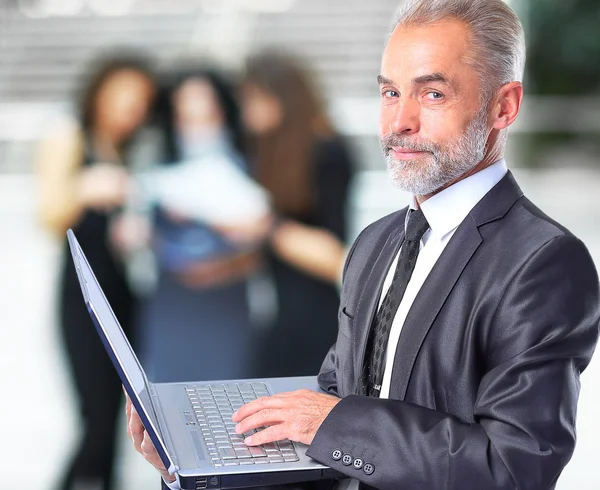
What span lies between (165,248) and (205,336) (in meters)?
0.38

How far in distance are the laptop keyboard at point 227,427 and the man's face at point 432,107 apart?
0.43 metres

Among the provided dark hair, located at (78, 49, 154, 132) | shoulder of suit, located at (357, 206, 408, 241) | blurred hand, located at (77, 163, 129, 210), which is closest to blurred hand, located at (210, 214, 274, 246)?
blurred hand, located at (77, 163, 129, 210)

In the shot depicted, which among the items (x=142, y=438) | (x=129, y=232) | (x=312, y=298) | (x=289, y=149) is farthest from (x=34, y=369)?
(x=142, y=438)

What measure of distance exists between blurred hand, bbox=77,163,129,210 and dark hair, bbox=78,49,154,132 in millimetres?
162

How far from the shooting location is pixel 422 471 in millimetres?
1141

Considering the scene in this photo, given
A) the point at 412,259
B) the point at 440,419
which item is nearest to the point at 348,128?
the point at 412,259

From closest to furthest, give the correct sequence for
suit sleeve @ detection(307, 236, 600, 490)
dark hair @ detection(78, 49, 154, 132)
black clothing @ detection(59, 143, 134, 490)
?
suit sleeve @ detection(307, 236, 600, 490) < black clothing @ detection(59, 143, 134, 490) < dark hair @ detection(78, 49, 154, 132)

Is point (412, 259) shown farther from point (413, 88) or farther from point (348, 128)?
point (348, 128)

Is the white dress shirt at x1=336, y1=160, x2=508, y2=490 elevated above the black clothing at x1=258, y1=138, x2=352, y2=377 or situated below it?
above

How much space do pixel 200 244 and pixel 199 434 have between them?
2.20 meters

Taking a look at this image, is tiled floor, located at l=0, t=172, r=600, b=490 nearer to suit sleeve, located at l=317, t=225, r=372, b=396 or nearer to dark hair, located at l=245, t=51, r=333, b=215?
dark hair, located at l=245, t=51, r=333, b=215

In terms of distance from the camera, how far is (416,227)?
53.4 inches

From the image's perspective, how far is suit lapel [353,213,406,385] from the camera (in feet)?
4.48

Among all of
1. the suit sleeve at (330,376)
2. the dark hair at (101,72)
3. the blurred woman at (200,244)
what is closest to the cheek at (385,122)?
the suit sleeve at (330,376)
